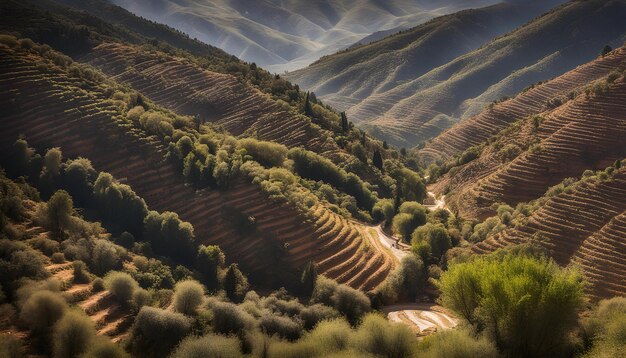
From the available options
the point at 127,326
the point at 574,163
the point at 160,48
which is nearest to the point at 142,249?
the point at 127,326

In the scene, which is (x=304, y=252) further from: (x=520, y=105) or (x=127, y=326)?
(x=520, y=105)

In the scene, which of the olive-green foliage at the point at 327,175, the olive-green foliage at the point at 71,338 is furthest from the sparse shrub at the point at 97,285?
the olive-green foliage at the point at 327,175

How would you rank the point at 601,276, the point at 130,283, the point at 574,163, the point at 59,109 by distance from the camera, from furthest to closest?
the point at 574,163
the point at 59,109
the point at 601,276
the point at 130,283

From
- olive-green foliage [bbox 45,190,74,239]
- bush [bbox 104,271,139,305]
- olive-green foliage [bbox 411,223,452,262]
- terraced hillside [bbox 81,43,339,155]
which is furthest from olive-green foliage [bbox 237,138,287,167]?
bush [bbox 104,271,139,305]

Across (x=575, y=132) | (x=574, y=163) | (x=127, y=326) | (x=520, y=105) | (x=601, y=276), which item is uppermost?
(x=520, y=105)

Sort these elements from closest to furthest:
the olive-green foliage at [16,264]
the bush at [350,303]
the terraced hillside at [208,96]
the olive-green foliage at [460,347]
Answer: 1. the olive-green foliage at [460,347]
2. the olive-green foliage at [16,264]
3. the bush at [350,303]
4. the terraced hillside at [208,96]

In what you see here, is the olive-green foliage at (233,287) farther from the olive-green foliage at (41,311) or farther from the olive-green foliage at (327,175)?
the olive-green foliage at (327,175)
